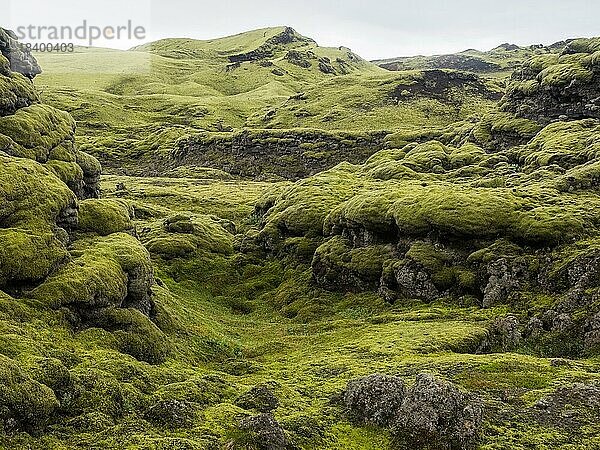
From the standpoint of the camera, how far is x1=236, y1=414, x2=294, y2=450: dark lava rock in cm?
1870

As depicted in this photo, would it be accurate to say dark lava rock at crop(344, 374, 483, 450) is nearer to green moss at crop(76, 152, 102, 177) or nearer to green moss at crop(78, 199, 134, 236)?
green moss at crop(78, 199, 134, 236)

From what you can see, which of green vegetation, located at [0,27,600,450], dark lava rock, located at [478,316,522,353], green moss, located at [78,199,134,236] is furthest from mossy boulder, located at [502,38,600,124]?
green moss, located at [78,199,134,236]

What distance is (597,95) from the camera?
70625 mm

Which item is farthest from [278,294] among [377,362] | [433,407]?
[433,407]

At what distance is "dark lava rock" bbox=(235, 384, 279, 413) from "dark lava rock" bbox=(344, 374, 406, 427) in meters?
3.02

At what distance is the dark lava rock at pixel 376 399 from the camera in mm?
21422

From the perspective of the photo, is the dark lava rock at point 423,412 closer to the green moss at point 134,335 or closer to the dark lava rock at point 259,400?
the dark lava rock at point 259,400

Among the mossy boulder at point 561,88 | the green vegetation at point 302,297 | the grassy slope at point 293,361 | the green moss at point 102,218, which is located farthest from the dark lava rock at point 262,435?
the mossy boulder at point 561,88

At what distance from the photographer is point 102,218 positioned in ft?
121

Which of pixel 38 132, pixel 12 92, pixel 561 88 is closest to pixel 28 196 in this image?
pixel 38 132

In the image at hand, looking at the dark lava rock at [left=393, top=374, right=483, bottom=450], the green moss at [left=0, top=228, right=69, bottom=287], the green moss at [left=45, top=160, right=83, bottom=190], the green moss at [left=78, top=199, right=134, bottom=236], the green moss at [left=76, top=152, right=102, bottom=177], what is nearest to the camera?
the dark lava rock at [left=393, top=374, right=483, bottom=450]

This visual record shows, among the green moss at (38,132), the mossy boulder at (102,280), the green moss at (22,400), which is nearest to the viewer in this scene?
the green moss at (22,400)

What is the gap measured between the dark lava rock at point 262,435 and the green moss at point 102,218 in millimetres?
20749

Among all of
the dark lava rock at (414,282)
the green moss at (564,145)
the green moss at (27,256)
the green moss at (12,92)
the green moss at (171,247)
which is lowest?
the green moss at (171,247)
